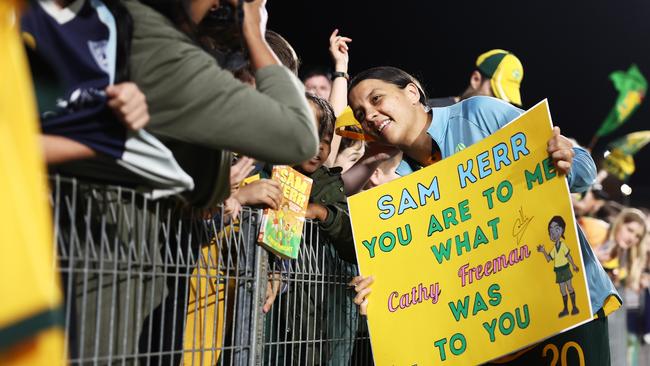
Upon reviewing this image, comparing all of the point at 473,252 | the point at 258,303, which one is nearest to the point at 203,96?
the point at 258,303

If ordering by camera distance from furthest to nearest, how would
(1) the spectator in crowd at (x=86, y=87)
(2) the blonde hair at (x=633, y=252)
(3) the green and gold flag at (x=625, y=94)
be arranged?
(3) the green and gold flag at (x=625, y=94) → (2) the blonde hair at (x=633, y=252) → (1) the spectator in crowd at (x=86, y=87)

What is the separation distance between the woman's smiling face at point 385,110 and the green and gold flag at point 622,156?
549cm

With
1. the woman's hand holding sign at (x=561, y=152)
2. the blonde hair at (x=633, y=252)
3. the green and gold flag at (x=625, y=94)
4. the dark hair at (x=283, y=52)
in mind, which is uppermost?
the green and gold flag at (x=625, y=94)

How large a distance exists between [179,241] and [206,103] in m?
0.41

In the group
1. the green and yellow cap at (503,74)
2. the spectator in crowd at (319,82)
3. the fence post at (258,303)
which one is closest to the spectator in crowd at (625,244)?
the green and yellow cap at (503,74)

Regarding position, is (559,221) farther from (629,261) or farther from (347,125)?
(629,261)

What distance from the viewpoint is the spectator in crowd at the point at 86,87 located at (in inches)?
59.4

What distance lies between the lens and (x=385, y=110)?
276 cm

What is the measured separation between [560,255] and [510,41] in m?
6.39

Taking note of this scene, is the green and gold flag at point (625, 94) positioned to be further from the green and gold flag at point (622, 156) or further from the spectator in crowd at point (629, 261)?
the spectator in crowd at point (629, 261)

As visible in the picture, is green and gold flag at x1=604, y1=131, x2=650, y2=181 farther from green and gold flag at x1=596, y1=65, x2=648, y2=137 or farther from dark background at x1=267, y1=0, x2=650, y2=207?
green and gold flag at x1=596, y1=65, x2=648, y2=137

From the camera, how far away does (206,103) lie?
5.26ft

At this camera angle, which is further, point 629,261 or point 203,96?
point 629,261

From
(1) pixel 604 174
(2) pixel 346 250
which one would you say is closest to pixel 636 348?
(1) pixel 604 174
